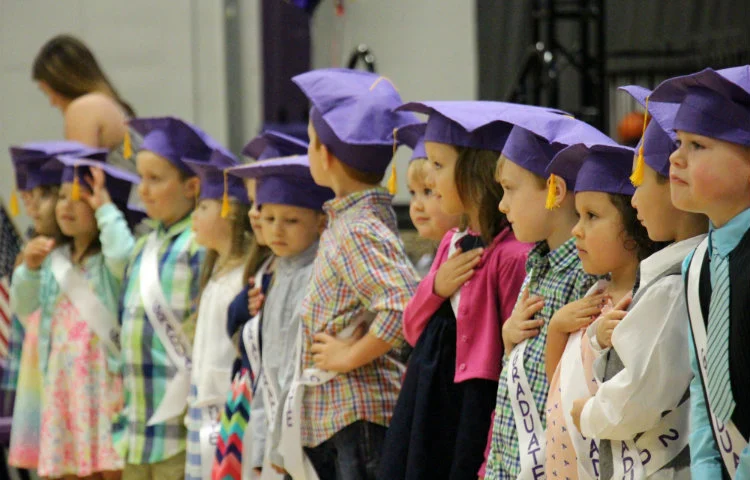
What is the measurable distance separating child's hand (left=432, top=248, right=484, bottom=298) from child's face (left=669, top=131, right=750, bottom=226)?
0.99 m

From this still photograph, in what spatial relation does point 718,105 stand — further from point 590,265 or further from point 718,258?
point 590,265

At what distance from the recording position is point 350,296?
363cm

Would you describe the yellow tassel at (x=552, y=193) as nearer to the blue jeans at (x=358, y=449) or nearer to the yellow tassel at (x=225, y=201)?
the blue jeans at (x=358, y=449)

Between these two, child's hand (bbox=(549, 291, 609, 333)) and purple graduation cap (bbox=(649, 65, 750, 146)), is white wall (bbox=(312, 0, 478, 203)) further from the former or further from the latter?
purple graduation cap (bbox=(649, 65, 750, 146))

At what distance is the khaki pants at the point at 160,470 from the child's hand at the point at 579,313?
219 cm

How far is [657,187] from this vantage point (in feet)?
7.89

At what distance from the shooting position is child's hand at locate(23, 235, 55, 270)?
Answer: 4.99 m

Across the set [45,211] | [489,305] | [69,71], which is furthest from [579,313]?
[69,71]

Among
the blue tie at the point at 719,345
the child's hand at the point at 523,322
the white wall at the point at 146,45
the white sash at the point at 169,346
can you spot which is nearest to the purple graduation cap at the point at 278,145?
the white sash at the point at 169,346

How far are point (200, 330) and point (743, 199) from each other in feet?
8.20

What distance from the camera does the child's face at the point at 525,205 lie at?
9.46 feet

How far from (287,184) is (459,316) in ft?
3.29

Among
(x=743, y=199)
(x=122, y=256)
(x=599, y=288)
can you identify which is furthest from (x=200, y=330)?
(x=743, y=199)

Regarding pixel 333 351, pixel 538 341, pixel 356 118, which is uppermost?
pixel 356 118
